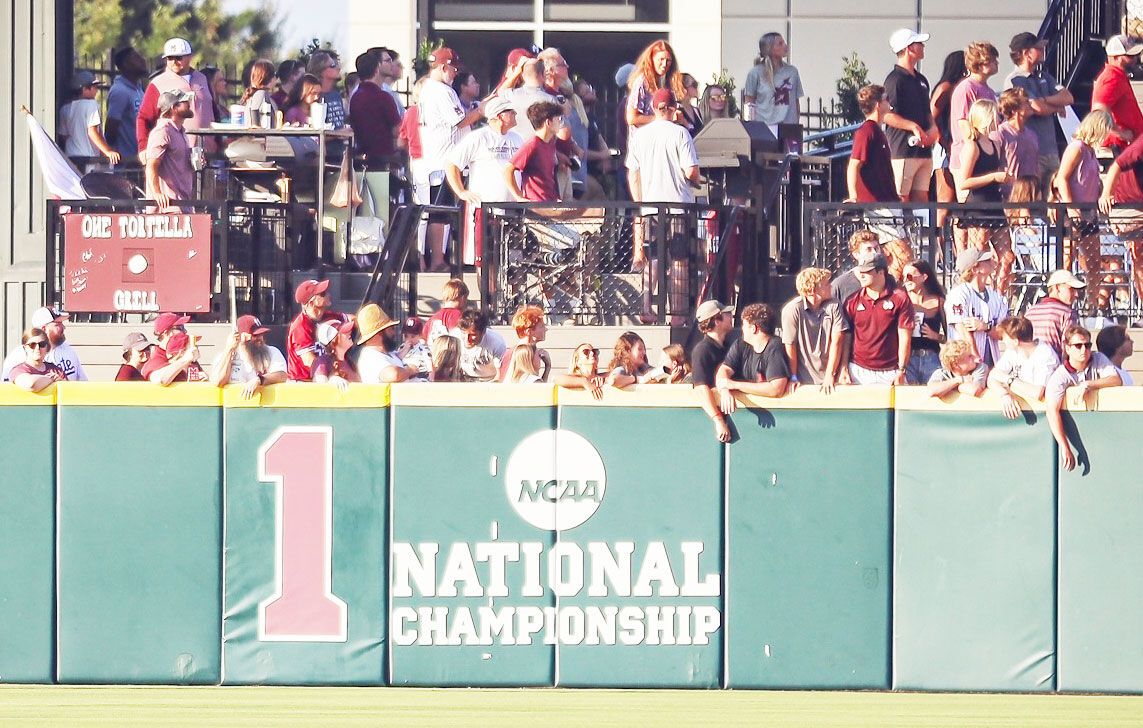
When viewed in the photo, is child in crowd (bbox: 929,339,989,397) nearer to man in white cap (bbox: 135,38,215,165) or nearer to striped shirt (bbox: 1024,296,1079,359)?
striped shirt (bbox: 1024,296,1079,359)

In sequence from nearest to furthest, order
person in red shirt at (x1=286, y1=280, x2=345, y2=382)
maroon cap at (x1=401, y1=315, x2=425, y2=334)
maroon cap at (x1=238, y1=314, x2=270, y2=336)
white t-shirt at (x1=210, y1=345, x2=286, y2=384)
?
1. white t-shirt at (x1=210, y1=345, x2=286, y2=384)
2. maroon cap at (x1=238, y1=314, x2=270, y2=336)
3. person in red shirt at (x1=286, y1=280, x2=345, y2=382)
4. maroon cap at (x1=401, y1=315, x2=425, y2=334)

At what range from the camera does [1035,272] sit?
12781 millimetres

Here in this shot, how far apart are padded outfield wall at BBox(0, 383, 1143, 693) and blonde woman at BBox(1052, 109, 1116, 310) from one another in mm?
3699

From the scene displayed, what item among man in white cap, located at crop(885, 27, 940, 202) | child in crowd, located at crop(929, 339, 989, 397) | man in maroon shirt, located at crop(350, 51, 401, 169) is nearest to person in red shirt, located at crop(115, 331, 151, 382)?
man in maroon shirt, located at crop(350, 51, 401, 169)

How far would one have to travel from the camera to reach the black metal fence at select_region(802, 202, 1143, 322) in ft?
42.1

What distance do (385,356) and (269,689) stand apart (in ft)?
6.77

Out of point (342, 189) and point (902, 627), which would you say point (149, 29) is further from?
point (902, 627)

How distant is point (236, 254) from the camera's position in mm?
13250

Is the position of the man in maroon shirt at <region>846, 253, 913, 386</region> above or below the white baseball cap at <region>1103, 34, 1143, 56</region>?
below

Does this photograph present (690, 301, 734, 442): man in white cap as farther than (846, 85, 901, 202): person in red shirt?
No

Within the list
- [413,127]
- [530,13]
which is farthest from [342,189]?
[530,13]

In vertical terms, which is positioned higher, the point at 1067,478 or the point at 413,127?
the point at 413,127

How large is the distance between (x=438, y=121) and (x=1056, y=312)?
5141 mm

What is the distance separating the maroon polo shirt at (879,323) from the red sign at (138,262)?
4687mm
